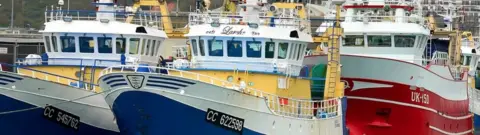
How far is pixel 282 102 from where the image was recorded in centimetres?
3197

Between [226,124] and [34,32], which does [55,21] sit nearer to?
[226,124]

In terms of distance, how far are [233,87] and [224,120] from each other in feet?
3.16

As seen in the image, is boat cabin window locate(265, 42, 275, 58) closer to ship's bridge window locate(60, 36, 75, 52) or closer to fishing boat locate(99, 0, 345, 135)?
fishing boat locate(99, 0, 345, 135)

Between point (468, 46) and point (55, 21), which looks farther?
point (468, 46)

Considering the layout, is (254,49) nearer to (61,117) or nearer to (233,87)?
(233,87)

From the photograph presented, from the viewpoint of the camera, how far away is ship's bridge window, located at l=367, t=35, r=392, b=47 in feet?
146

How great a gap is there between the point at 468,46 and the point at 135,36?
3067cm

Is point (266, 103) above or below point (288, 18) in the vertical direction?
below

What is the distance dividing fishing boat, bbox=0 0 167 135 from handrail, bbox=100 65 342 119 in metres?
2.16

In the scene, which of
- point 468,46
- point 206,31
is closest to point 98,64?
point 206,31

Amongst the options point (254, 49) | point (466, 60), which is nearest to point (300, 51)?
point (254, 49)

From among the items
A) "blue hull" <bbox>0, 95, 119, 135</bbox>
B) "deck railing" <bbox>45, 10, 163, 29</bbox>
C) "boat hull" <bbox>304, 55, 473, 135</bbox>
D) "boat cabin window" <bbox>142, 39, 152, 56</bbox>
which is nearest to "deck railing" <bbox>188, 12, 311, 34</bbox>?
"boat cabin window" <bbox>142, 39, 152, 56</bbox>

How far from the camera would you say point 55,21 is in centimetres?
3709

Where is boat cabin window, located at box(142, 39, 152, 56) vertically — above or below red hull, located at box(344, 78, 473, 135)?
above
